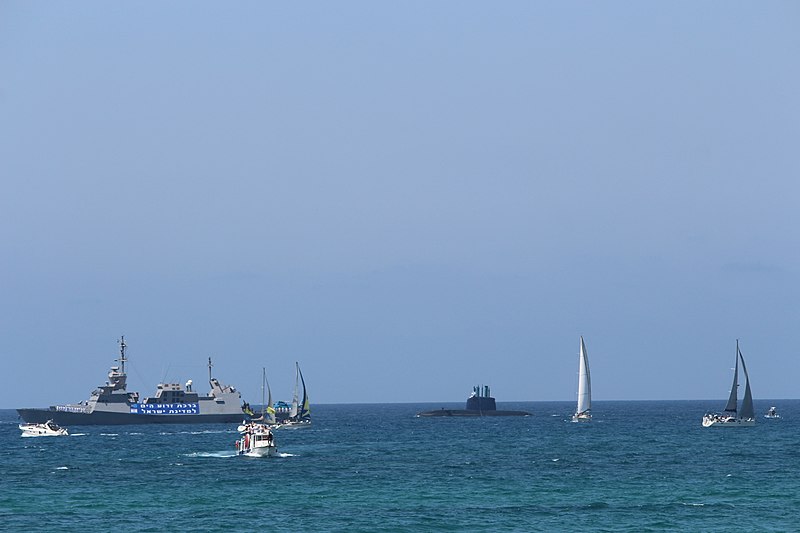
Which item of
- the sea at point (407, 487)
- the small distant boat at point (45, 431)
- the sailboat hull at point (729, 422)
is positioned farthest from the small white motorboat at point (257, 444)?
the sailboat hull at point (729, 422)

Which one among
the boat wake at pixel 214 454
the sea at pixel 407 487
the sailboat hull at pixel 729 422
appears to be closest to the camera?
the sea at pixel 407 487

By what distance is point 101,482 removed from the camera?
318 ft

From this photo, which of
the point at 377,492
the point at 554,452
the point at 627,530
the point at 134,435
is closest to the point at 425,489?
the point at 377,492

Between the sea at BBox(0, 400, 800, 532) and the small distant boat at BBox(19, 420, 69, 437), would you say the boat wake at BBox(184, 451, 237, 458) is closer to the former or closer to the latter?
the sea at BBox(0, 400, 800, 532)

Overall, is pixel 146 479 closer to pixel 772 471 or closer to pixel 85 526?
pixel 85 526

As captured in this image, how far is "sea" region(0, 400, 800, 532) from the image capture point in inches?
2810

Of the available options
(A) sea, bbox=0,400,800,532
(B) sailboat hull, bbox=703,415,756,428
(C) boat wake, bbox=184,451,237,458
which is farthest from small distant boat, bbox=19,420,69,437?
(B) sailboat hull, bbox=703,415,756,428

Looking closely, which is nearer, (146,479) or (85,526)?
(85,526)

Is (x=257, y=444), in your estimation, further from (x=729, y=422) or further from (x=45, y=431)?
(x=729, y=422)

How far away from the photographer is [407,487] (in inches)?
3597

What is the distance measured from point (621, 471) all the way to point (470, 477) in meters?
15.6

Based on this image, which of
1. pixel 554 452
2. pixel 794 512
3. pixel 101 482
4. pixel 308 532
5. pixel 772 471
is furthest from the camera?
pixel 554 452

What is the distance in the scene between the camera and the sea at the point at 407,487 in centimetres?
7138

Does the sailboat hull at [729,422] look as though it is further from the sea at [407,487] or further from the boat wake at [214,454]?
the boat wake at [214,454]
